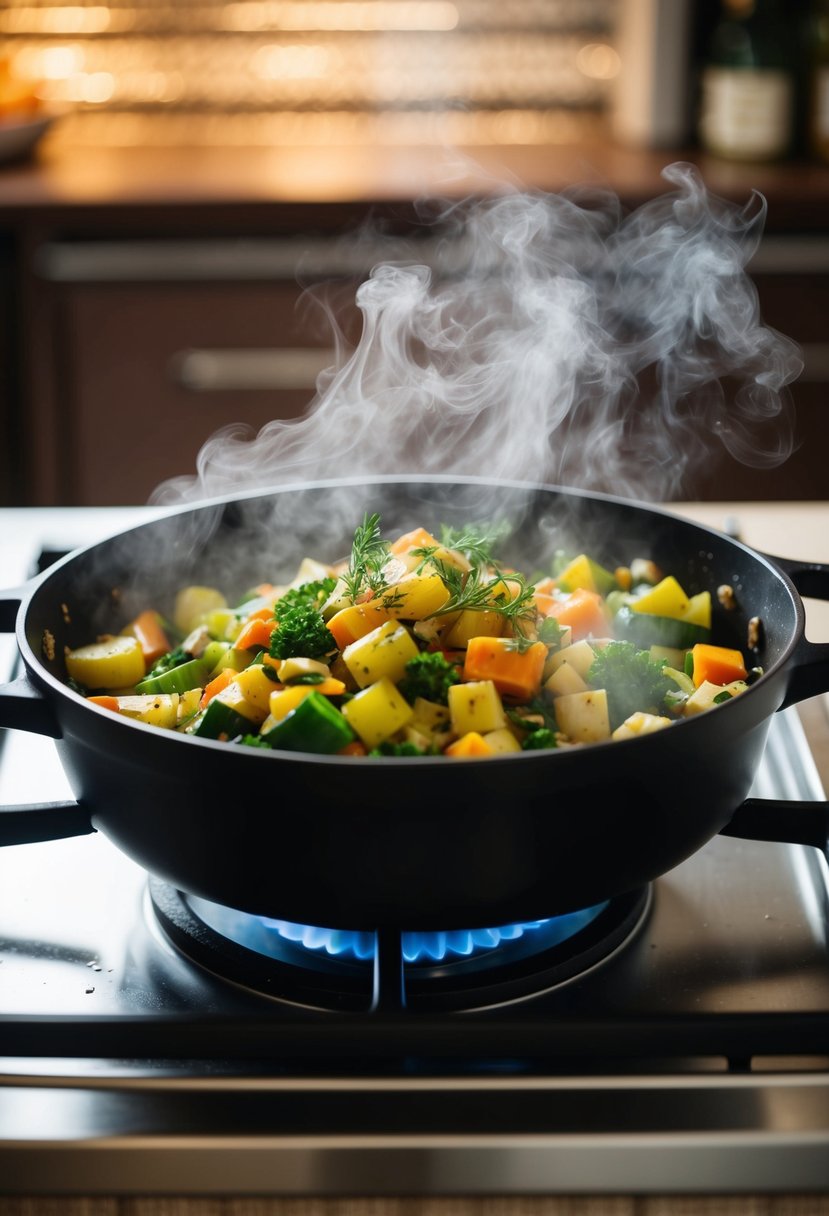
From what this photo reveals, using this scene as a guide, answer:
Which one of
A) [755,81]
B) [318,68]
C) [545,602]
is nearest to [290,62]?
[318,68]

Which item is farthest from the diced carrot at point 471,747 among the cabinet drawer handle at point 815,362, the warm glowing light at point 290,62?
the warm glowing light at point 290,62

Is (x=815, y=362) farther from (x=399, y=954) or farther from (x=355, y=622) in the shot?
(x=399, y=954)

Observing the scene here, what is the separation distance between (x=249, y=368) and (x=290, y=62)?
126 centimetres

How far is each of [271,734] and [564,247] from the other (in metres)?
2.69

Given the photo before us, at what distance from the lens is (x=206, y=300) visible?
330 cm

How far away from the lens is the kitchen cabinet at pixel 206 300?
3.24 metres

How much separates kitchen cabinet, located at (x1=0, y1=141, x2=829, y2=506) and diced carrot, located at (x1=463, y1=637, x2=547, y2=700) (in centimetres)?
230

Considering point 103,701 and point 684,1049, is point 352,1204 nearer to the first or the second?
point 684,1049

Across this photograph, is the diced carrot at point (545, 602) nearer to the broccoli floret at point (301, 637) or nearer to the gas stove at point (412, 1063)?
the broccoli floret at point (301, 637)

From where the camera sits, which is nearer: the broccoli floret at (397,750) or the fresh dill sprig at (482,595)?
the broccoli floret at (397,750)

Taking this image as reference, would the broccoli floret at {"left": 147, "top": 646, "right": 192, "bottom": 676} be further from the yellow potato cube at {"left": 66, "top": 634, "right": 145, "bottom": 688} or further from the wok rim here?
the wok rim

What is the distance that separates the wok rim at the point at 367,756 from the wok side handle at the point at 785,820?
0.10m

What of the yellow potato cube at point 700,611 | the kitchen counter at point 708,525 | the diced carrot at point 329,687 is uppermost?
the diced carrot at point 329,687

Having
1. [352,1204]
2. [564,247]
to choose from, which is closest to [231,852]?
[352,1204]
